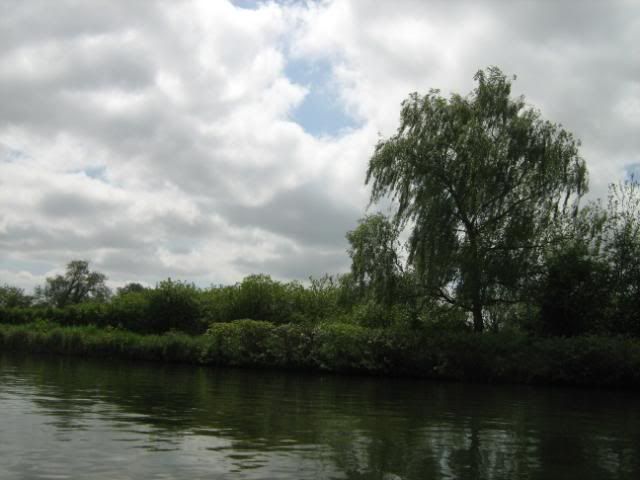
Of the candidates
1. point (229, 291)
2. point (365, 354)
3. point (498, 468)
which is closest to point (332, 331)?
point (365, 354)

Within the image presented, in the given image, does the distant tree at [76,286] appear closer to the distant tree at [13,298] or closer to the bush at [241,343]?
the distant tree at [13,298]

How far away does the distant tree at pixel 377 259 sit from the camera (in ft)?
137

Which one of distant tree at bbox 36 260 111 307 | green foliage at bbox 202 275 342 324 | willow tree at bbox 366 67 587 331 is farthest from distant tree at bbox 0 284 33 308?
willow tree at bbox 366 67 587 331

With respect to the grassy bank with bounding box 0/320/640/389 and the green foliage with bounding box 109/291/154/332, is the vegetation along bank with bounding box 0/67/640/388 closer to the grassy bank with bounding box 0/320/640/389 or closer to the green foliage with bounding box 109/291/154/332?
the grassy bank with bounding box 0/320/640/389

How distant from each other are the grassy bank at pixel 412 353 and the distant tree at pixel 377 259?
2725 mm

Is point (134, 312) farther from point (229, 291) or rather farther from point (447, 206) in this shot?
point (447, 206)

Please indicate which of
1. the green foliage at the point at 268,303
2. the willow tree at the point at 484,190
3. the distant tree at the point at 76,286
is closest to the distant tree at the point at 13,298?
the distant tree at the point at 76,286

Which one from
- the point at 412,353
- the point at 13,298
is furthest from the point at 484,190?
the point at 13,298

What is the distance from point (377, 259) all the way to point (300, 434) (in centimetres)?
2685

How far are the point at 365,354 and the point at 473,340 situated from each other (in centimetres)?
712

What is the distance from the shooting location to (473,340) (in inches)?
1524

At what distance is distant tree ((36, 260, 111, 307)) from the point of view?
12938 cm

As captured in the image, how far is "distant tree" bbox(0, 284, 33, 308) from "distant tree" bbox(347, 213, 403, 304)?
194 feet

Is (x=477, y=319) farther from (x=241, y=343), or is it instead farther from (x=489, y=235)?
(x=241, y=343)
